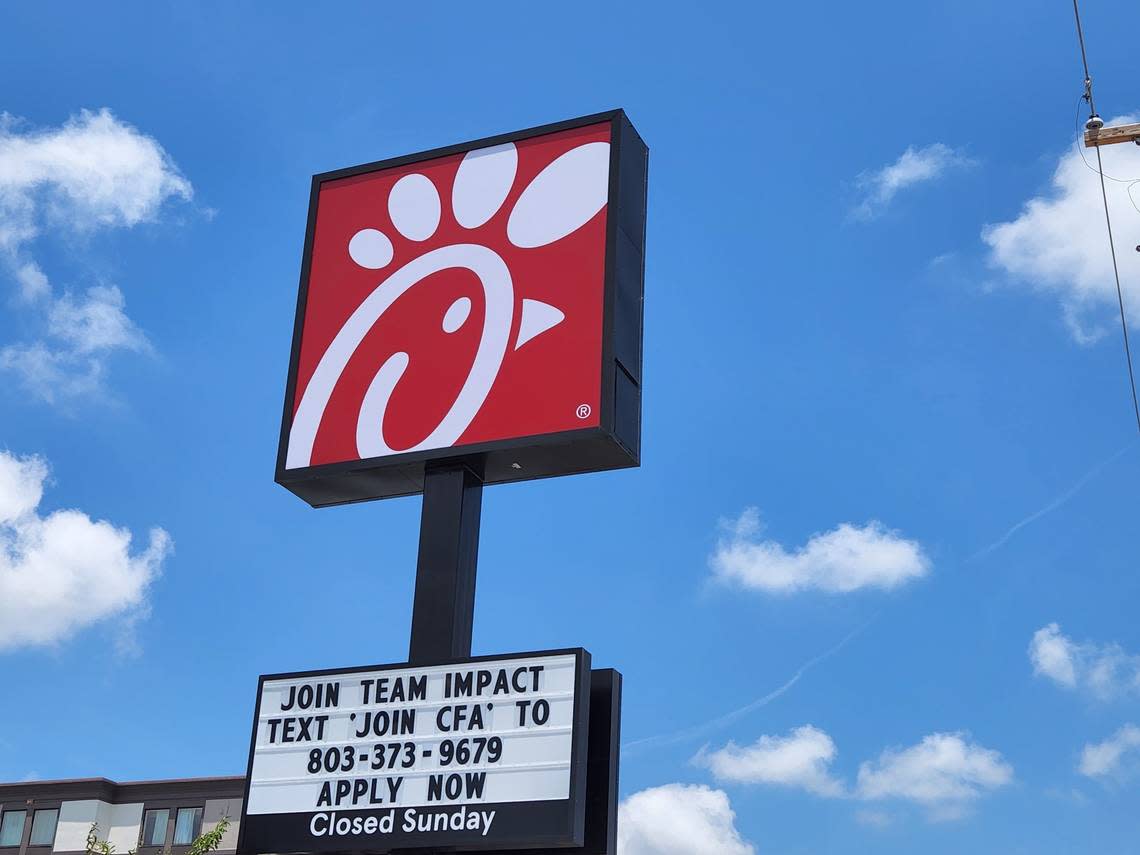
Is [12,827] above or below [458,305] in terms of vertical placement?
above

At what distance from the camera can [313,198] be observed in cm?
1656

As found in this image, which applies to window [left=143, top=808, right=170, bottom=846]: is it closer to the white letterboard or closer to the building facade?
the building facade

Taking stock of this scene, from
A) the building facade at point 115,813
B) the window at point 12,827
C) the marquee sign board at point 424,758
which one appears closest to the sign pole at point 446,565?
the marquee sign board at point 424,758

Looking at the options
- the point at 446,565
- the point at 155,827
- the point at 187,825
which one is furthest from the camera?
the point at 155,827

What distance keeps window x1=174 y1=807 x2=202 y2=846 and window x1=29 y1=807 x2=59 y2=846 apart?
527cm

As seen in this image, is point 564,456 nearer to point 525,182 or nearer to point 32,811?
point 525,182

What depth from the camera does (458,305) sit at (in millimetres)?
14898

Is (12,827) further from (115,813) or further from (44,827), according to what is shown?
(115,813)

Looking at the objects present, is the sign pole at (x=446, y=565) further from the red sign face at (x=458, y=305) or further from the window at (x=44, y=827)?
the window at (x=44, y=827)

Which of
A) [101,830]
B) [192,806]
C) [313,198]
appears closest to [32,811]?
[101,830]

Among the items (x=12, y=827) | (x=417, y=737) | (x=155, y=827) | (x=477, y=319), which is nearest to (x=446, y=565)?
(x=417, y=737)

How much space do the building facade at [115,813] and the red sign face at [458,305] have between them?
4022cm

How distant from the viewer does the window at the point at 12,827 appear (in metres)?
54.8

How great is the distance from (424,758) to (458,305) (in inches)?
189
